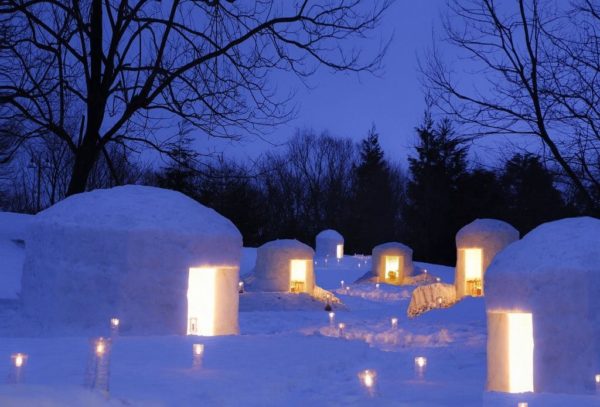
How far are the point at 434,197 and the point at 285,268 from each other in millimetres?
13818

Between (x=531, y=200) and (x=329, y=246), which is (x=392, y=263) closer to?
(x=329, y=246)

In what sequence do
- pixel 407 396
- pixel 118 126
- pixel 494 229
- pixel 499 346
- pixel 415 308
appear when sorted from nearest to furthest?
1. pixel 407 396
2. pixel 499 346
3. pixel 118 126
4. pixel 415 308
5. pixel 494 229

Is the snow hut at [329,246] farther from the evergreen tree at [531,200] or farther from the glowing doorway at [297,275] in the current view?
the glowing doorway at [297,275]

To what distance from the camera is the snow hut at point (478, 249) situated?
782 inches

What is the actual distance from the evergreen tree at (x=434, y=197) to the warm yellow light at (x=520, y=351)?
23.2 metres

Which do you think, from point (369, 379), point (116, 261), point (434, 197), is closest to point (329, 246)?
point (434, 197)

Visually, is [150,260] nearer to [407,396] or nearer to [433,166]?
[407,396]

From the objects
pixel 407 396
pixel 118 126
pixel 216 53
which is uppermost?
pixel 216 53

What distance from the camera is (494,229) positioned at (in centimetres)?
1994

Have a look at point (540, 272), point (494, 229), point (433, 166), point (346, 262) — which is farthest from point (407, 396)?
point (433, 166)

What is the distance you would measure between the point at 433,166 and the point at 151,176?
16.1m

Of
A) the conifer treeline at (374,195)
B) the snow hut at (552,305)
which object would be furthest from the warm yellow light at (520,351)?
the conifer treeline at (374,195)

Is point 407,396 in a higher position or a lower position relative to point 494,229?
lower

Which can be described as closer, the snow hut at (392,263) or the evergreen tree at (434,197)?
the snow hut at (392,263)
